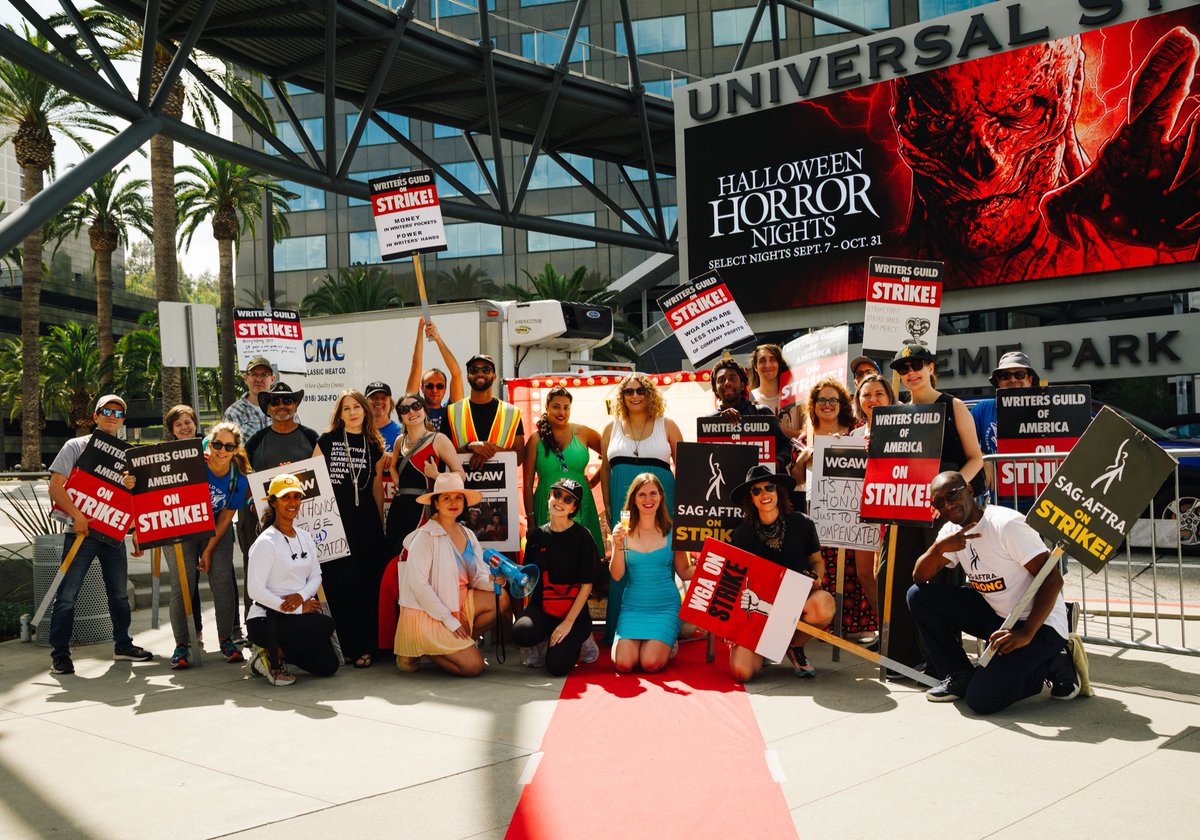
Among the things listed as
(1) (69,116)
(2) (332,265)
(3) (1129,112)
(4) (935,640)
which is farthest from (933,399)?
(2) (332,265)

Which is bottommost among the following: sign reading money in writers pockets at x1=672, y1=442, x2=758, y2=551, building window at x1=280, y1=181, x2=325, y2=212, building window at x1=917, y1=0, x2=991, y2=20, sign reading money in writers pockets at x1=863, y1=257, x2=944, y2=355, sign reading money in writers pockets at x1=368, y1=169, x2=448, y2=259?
sign reading money in writers pockets at x1=672, y1=442, x2=758, y2=551

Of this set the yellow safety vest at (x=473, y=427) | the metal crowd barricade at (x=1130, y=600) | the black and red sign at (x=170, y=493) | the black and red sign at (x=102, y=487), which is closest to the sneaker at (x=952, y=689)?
the metal crowd barricade at (x=1130, y=600)

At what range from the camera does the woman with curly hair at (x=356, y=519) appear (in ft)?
26.4

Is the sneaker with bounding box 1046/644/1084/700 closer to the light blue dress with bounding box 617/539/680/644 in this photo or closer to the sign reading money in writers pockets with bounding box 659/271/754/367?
the light blue dress with bounding box 617/539/680/644

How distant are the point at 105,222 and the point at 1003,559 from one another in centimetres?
4685

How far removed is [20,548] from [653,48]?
42.3 m

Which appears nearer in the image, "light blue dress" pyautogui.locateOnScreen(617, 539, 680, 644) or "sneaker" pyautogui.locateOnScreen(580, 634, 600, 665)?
"light blue dress" pyautogui.locateOnScreen(617, 539, 680, 644)

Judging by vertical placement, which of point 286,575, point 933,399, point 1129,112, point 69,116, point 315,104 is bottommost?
point 286,575

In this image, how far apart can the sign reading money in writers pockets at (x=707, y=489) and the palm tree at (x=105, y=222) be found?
1658 inches

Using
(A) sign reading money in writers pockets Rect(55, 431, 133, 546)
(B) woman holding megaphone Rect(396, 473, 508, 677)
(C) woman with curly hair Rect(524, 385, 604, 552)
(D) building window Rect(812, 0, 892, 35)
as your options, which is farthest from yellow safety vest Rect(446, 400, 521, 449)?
(D) building window Rect(812, 0, 892, 35)

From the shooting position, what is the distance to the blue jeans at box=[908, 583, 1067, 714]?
607cm

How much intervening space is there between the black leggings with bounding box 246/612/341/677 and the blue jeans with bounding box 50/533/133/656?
63.5 inches

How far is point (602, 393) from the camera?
12.8m

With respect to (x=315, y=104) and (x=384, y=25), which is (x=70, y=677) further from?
(x=315, y=104)
